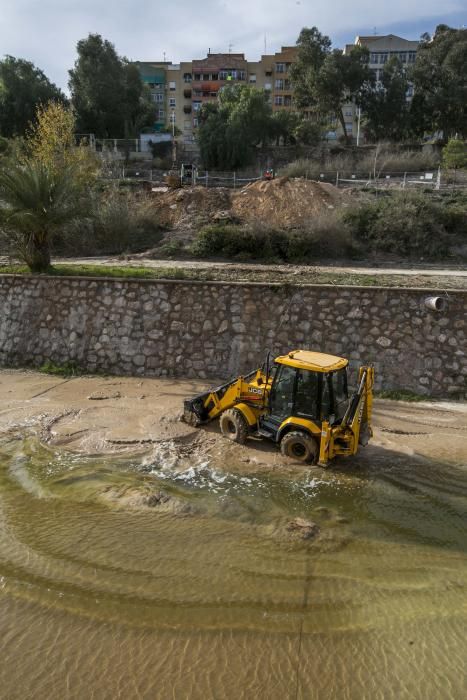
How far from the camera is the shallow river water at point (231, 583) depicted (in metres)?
5.12

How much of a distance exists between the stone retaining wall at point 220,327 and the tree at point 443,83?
1598 inches

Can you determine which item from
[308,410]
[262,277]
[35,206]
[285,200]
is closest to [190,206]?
[285,200]

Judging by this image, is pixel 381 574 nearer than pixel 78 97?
Yes

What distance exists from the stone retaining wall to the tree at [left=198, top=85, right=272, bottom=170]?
30.9m

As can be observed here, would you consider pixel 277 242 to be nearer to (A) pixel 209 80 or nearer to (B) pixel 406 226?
(B) pixel 406 226

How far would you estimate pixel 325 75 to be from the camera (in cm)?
4831

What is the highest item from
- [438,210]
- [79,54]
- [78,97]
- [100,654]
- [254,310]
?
[79,54]

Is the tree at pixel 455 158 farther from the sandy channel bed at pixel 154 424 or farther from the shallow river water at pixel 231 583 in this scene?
the shallow river water at pixel 231 583

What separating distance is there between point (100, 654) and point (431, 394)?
10.0 metres

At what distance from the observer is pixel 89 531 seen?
24.3 ft

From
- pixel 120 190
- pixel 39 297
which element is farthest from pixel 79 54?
pixel 39 297

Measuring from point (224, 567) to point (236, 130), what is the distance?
4251 cm

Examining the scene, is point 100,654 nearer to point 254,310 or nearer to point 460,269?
point 254,310

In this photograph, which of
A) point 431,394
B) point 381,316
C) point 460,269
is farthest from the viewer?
point 460,269
